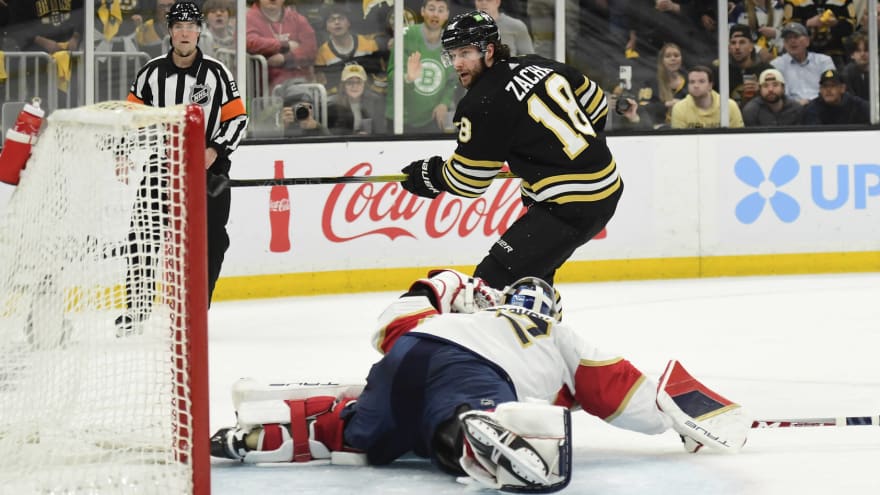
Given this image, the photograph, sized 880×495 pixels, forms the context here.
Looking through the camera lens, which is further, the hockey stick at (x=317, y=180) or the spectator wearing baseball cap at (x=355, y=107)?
the spectator wearing baseball cap at (x=355, y=107)

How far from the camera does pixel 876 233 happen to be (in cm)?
738

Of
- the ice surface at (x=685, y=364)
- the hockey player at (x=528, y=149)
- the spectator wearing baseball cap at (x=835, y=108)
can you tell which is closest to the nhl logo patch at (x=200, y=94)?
the ice surface at (x=685, y=364)

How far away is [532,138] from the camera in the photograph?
394 centimetres

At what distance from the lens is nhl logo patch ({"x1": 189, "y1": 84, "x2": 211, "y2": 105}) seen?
4953mm

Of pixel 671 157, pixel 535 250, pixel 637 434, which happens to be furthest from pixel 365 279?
pixel 637 434

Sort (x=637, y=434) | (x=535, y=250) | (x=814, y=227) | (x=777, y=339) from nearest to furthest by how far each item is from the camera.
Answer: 1. (x=637, y=434)
2. (x=535, y=250)
3. (x=777, y=339)
4. (x=814, y=227)

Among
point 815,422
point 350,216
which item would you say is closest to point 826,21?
point 350,216

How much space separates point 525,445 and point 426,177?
1.68 m

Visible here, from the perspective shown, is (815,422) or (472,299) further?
(815,422)

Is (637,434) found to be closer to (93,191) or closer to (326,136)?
(93,191)

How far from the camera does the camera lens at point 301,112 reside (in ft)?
22.7

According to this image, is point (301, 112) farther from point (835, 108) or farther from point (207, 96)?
point (835, 108)

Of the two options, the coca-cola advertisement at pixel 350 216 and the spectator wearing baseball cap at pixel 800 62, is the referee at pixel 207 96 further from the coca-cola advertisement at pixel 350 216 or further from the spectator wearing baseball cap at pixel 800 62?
the spectator wearing baseball cap at pixel 800 62

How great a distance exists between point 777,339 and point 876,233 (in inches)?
99.1
